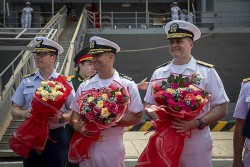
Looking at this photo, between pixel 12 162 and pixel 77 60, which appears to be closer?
pixel 77 60

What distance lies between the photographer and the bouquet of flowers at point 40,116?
3936mm

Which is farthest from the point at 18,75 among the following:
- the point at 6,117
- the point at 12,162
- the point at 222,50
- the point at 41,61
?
the point at 222,50

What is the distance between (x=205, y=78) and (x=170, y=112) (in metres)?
0.53

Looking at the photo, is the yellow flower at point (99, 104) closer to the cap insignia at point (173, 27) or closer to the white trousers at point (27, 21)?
the cap insignia at point (173, 27)

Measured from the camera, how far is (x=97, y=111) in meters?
3.51

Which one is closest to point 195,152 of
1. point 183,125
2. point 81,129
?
point 183,125

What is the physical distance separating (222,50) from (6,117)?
48.0ft

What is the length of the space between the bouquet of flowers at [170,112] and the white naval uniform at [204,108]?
0.40 feet

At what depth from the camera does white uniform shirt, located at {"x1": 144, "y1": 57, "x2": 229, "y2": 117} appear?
362cm

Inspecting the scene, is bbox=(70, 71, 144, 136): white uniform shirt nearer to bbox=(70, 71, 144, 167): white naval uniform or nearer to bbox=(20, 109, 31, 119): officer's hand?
bbox=(70, 71, 144, 167): white naval uniform

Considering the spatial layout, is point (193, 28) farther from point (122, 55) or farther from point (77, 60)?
point (122, 55)

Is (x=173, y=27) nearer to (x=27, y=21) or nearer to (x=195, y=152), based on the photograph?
(x=195, y=152)

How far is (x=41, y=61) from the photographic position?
14.4ft

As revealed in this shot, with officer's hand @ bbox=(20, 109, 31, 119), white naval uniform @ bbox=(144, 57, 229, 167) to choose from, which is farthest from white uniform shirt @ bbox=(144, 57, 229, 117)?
officer's hand @ bbox=(20, 109, 31, 119)
